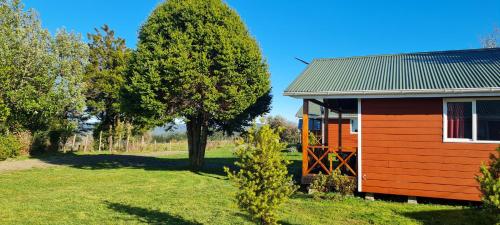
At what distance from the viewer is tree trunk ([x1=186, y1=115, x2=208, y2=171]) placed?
1731 cm

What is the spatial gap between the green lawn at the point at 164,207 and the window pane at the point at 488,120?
6.66ft

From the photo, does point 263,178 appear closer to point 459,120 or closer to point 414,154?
point 414,154

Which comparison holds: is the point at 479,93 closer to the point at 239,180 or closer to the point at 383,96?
the point at 383,96

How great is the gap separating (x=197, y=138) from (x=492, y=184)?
14.1m

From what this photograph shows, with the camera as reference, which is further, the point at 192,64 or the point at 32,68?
the point at 32,68

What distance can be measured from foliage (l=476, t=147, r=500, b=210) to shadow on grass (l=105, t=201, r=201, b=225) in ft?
16.6

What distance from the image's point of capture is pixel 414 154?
10023 millimetres

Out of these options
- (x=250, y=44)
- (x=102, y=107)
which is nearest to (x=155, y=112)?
(x=250, y=44)

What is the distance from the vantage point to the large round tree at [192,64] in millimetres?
14461

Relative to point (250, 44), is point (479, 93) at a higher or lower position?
lower

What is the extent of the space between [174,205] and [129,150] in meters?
24.8

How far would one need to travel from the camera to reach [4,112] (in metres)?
15.7

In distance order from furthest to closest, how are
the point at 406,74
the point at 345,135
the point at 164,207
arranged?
the point at 345,135 → the point at 406,74 → the point at 164,207

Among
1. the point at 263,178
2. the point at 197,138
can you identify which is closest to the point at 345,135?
the point at 197,138
